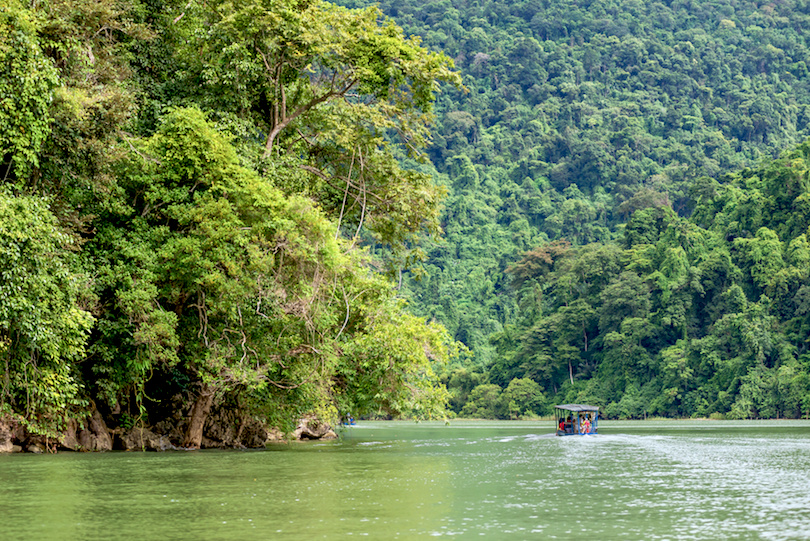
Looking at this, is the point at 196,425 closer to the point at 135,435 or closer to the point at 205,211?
the point at 135,435

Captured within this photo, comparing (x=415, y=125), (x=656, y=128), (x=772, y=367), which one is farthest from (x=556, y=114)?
(x=415, y=125)

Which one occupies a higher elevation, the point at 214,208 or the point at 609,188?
the point at 609,188

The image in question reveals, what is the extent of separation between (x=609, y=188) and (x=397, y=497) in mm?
111503

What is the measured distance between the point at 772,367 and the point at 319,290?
56.5 metres

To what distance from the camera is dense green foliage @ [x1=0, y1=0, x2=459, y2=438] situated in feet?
65.5

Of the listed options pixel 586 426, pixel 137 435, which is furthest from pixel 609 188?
pixel 137 435

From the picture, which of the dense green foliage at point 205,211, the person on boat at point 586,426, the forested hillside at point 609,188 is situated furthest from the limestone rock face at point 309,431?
the forested hillside at point 609,188

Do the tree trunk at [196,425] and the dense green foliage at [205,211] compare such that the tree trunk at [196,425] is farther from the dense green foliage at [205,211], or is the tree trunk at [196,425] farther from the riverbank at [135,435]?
the riverbank at [135,435]

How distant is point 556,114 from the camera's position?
449ft

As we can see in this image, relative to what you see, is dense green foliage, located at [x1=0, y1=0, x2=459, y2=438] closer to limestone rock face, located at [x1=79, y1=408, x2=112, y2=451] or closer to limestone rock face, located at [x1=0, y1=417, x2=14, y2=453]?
limestone rock face, located at [x1=79, y1=408, x2=112, y2=451]

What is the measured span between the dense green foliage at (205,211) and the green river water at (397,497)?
207cm

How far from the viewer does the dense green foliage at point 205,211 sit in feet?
65.5

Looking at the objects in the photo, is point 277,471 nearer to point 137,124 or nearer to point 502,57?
point 137,124

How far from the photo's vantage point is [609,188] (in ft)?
403
